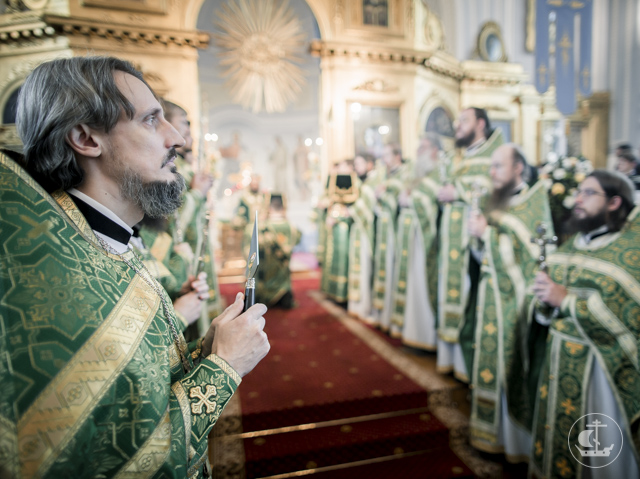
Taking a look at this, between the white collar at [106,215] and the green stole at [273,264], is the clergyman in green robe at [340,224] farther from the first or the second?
the white collar at [106,215]

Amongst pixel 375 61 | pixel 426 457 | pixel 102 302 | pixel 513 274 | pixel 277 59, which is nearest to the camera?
pixel 102 302

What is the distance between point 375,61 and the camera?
8.72 meters

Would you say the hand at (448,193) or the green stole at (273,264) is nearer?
the hand at (448,193)

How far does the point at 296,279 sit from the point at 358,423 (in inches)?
254

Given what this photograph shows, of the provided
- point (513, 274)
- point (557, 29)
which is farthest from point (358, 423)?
point (557, 29)

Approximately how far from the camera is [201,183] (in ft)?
11.0

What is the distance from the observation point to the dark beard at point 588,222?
2.14 metres

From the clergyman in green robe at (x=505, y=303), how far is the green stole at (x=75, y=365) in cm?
243

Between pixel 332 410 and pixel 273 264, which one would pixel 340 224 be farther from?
pixel 332 410

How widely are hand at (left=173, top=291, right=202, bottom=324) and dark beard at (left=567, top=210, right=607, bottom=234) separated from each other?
84.1 inches

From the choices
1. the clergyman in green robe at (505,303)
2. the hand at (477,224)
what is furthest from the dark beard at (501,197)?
the hand at (477,224)

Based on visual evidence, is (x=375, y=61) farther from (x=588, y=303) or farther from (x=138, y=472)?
(x=138, y=472)

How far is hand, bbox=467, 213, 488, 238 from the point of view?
2.99 metres

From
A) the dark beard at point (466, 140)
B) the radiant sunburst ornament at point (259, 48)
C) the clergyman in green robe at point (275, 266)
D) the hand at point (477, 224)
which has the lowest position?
the clergyman in green robe at point (275, 266)
